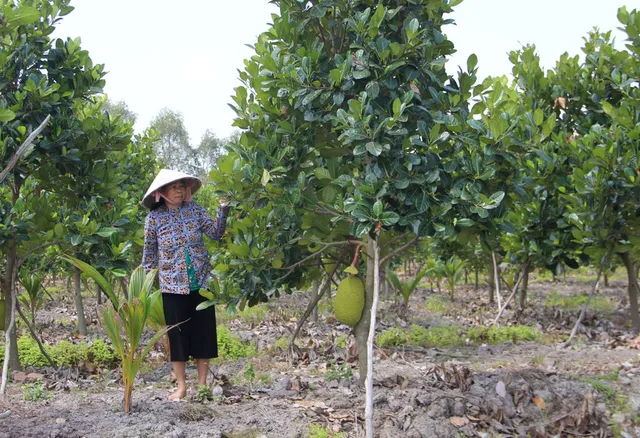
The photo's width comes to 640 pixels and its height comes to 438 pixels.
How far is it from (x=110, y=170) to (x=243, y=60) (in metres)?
1.75

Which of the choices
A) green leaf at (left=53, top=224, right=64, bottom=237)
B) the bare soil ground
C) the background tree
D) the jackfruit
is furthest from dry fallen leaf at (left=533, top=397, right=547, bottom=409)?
the background tree

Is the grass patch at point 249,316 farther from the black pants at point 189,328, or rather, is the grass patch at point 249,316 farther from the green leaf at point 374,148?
the green leaf at point 374,148

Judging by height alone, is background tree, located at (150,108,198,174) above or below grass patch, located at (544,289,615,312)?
above

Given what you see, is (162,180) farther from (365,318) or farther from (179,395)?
(365,318)

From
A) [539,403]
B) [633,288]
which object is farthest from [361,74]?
[633,288]

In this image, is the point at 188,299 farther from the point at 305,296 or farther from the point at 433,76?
the point at 305,296

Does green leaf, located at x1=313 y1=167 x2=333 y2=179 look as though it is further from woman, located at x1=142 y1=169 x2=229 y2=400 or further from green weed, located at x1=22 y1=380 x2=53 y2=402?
green weed, located at x1=22 y1=380 x2=53 y2=402

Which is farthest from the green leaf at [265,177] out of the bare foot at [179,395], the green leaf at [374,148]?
the bare foot at [179,395]

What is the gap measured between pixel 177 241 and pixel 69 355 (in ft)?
7.01

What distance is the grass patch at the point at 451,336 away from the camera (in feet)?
20.8

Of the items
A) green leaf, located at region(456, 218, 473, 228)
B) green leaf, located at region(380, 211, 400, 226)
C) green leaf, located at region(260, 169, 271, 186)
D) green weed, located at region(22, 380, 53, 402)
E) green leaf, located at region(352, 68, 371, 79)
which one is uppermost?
green leaf, located at region(352, 68, 371, 79)

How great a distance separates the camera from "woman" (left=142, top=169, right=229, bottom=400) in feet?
12.8

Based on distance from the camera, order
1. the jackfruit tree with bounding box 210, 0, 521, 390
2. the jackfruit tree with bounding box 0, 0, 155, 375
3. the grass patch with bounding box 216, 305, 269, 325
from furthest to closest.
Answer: the grass patch with bounding box 216, 305, 269, 325 < the jackfruit tree with bounding box 0, 0, 155, 375 < the jackfruit tree with bounding box 210, 0, 521, 390

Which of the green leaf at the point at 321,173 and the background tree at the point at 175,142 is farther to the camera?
the background tree at the point at 175,142
